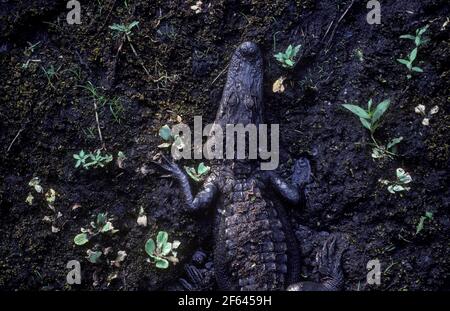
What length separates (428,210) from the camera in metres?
3.91

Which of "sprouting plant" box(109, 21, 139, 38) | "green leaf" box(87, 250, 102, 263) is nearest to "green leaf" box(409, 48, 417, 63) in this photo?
"sprouting plant" box(109, 21, 139, 38)

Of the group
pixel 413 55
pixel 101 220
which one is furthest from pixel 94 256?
pixel 413 55

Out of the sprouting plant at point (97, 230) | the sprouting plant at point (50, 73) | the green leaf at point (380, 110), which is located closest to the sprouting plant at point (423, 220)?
the green leaf at point (380, 110)

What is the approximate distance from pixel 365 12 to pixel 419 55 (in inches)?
28.5

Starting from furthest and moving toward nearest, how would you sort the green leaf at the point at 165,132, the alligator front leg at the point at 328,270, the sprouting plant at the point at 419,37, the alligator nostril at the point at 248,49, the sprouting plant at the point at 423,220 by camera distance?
the alligator nostril at the point at 248,49, the green leaf at the point at 165,132, the sprouting plant at the point at 419,37, the alligator front leg at the point at 328,270, the sprouting plant at the point at 423,220

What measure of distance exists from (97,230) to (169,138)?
1164 millimetres

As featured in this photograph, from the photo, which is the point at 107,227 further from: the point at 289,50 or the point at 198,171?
the point at 289,50

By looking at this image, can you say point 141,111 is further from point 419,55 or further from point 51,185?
point 419,55

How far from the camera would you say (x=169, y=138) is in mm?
4312

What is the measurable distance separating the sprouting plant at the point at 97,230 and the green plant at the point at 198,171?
0.94 metres

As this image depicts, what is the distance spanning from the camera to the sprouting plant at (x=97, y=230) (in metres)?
4.05

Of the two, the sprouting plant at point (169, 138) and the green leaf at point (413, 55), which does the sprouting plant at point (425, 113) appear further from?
the sprouting plant at point (169, 138)

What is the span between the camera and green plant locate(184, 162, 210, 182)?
429 centimetres
